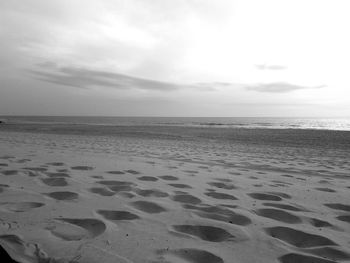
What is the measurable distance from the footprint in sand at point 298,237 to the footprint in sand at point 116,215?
148 cm

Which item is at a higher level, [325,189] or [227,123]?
[227,123]

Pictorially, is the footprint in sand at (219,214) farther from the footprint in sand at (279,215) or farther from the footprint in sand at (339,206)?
the footprint in sand at (339,206)

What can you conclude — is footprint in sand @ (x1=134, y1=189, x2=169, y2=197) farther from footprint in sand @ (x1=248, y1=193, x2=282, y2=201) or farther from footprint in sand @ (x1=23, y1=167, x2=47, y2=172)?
footprint in sand @ (x1=23, y1=167, x2=47, y2=172)

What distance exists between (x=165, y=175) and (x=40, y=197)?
247 centimetres

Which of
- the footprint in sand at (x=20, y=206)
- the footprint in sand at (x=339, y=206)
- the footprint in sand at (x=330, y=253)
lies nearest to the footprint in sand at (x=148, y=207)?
the footprint in sand at (x=20, y=206)

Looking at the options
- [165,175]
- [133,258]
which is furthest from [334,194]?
[133,258]

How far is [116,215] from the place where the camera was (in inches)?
121

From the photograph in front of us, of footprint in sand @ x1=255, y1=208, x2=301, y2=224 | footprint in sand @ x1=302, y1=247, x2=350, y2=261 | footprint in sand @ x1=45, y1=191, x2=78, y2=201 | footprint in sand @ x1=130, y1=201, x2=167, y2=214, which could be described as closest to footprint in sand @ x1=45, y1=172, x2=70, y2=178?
footprint in sand @ x1=45, y1=191, x2=78, y2=201

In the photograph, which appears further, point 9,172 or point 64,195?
point 9,172

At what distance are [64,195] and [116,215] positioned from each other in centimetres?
111

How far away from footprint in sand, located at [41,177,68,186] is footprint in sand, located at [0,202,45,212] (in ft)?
3.31

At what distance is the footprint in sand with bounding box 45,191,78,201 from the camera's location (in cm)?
363

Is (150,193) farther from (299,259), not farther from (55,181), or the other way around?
(299,259)

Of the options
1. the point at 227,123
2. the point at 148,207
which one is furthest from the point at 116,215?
the point at 227,123
